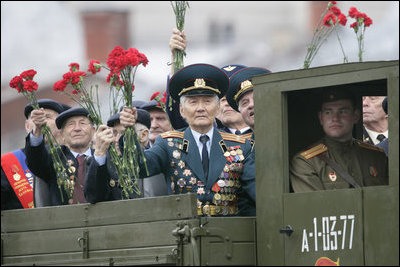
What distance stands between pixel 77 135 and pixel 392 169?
4424 mm

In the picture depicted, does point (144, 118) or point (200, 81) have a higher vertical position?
point (200, 81)

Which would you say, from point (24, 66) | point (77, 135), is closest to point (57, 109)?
point (77, 135)

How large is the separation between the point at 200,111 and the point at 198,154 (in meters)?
0.38

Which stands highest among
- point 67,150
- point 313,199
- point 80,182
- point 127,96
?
point 127,96

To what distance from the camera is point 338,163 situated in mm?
9773

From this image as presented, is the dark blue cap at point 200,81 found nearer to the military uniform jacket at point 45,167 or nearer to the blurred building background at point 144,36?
the military uniform jacket at point 45,167

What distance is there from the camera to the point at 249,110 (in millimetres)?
11766

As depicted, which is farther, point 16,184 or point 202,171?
point 16,184

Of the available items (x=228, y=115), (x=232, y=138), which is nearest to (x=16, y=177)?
(x=228, y=115)

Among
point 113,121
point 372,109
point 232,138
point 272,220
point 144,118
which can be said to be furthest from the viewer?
point 113,121

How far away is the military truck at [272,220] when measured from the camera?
352 inches

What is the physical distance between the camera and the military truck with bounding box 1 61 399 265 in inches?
352

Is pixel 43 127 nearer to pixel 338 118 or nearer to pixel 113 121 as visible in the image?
pixel 113 121

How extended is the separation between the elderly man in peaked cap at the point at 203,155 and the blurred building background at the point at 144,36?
2281 centimetres
